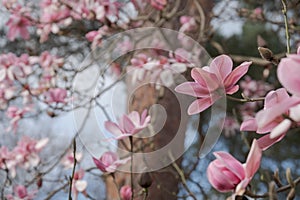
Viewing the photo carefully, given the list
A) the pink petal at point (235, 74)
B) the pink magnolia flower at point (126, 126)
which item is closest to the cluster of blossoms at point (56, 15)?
the pink magnolia flower at point (126, 126)

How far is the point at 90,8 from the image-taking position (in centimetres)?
180

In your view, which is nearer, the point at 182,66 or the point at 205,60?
the point at 182,66

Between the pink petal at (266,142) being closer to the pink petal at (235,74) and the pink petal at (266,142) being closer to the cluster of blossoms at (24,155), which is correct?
the pink petal at (235,74)

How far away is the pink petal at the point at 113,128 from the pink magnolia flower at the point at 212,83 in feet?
0.72

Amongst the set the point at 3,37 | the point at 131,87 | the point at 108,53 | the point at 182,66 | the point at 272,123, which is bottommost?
the point at 3,37

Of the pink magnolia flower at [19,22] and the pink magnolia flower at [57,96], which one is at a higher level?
the pink magnolia flower at [19,22]

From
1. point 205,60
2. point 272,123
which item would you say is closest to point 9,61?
point 205,60

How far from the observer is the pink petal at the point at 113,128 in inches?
27.0

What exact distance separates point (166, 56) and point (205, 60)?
0.55ft

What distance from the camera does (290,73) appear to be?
33 cm

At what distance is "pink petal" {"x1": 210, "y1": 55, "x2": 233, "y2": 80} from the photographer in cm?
48

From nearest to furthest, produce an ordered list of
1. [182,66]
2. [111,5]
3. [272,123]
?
[272,123], [182,66], [111,5]

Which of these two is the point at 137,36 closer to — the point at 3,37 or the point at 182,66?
the point at 182,66

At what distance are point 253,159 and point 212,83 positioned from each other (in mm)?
107
